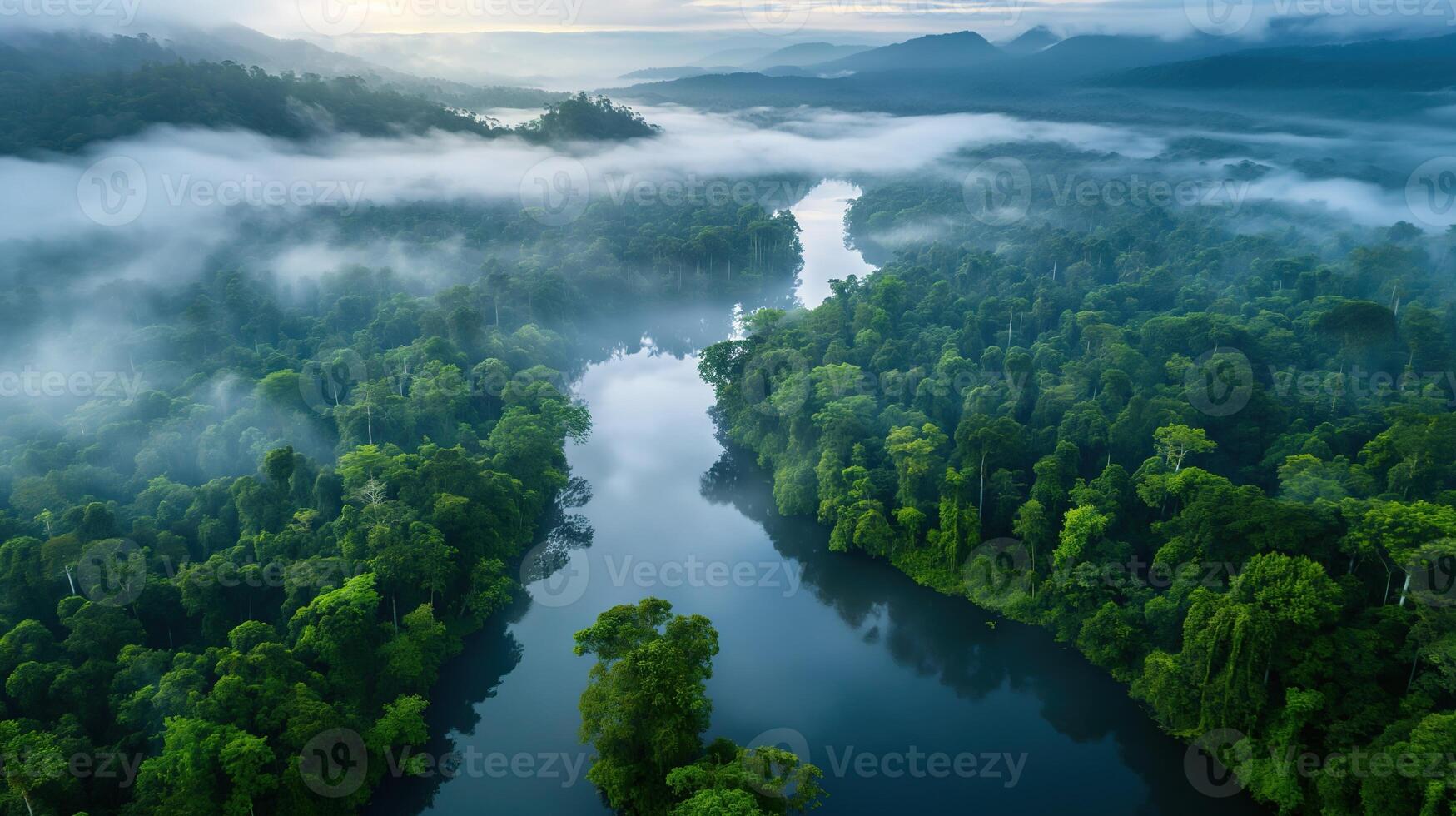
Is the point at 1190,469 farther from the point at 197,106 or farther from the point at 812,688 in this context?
the point at 197,106

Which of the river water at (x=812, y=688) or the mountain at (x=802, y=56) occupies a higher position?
the mountain at (x=802, y=56)

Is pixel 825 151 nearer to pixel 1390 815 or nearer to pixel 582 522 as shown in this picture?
pixel 582 522

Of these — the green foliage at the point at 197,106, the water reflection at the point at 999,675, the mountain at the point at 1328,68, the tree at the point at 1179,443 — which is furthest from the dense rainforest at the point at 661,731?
the mountain at the point at 1328,68

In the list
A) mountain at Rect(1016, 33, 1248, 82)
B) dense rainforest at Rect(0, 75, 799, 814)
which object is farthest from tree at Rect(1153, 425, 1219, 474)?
mountain at Rect(1016, 33, 1248, 82)

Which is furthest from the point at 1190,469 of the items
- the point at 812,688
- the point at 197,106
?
the point at 197,106

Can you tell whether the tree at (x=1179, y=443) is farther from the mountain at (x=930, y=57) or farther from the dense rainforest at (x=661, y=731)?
the mountain at (x=930, y=57)

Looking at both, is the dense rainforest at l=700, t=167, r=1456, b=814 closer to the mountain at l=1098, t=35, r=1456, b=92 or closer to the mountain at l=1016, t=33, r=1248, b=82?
the mountain at l=1098, t=35, r=1456, b=92
